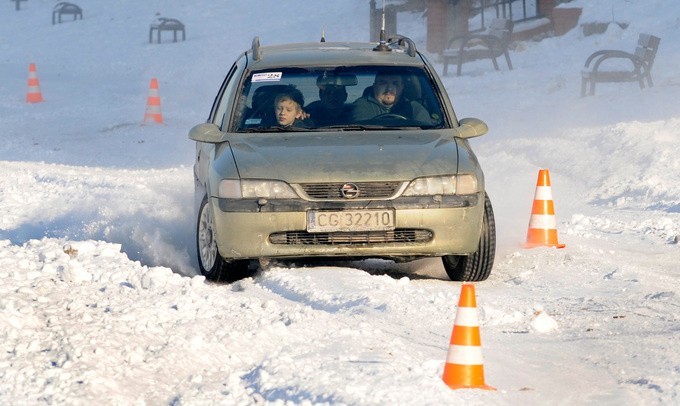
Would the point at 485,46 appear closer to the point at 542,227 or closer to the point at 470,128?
the point at 542,227

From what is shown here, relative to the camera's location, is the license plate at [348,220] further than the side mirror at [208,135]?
No

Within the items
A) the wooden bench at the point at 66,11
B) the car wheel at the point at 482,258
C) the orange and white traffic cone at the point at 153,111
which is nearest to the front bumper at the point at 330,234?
the car wheel at the point at 482,258

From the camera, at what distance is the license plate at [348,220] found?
29.0ft

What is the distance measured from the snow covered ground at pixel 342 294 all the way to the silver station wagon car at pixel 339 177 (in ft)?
0.79

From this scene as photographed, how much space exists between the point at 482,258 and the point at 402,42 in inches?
98.9

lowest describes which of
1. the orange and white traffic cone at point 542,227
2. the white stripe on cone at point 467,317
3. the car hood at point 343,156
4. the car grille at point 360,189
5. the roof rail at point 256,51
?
the orange and white traffic cone at point 542,227

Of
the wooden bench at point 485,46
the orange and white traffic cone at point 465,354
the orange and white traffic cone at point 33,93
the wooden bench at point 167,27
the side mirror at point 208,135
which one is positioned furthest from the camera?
the wooden bench at point 167,27

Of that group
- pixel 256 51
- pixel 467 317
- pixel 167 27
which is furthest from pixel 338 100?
pixel 167 27

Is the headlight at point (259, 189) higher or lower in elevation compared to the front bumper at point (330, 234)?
higher

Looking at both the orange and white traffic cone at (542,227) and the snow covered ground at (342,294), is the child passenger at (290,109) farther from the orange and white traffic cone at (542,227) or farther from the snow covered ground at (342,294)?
the orange and white traffic cone at (542,227)

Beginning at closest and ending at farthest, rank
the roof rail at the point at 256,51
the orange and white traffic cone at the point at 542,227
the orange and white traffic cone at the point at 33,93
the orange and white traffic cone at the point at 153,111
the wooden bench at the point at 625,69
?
1. the roof rail at the point at 256,51
2. the orange and white traffic cone at the point at 542,227
3. the wooden bench at the point at 625,69
4. the orange and white traffic cone at the point at 153,111
5. the orange and white traffic cone at the point at 33,93

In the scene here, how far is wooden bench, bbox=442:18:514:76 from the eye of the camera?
26344mm

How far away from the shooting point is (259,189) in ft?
29.1

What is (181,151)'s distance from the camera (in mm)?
20203
